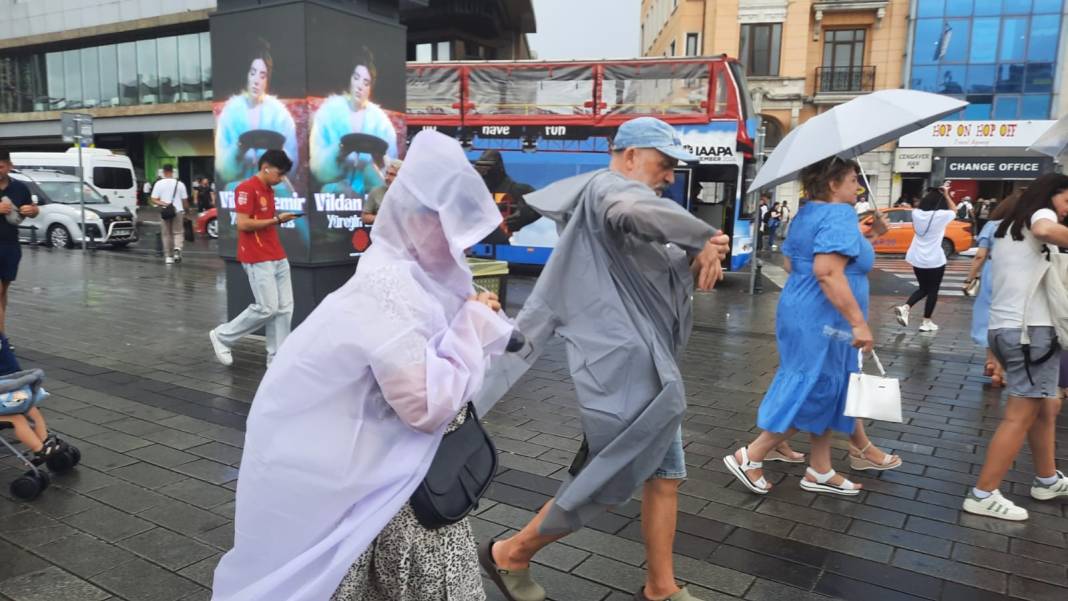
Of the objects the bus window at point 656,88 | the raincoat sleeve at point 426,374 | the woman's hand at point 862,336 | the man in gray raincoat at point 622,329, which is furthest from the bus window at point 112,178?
the raincoat sleeve at point 426,374

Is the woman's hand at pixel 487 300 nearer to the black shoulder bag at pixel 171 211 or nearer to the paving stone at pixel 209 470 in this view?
the paving stone at pixel 209 470

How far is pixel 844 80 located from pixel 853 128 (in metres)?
31.8

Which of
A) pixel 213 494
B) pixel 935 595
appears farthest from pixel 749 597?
pixel 213 494

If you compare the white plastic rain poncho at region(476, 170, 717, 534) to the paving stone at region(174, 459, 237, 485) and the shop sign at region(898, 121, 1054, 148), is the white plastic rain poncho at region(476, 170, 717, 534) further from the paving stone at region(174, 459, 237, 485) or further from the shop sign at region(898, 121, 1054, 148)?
the shop sign at region(898, 121, 1054, 148)

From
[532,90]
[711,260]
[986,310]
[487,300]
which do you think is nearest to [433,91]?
[532,90]

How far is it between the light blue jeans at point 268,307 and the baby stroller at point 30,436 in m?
2.19

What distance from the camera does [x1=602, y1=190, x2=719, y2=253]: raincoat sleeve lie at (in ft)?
7.65

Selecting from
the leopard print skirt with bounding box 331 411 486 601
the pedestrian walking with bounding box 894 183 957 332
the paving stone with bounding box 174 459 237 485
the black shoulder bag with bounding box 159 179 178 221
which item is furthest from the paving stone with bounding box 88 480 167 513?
the black shoulder bag with bounding box 159 179 178 221

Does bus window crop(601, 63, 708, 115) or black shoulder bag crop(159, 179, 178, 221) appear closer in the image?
bus window crop(601, 63, 708, 115)

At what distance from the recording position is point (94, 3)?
117ft

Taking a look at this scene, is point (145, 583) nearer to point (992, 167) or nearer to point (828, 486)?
point (828, 486)

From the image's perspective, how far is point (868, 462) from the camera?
4379 millimetres

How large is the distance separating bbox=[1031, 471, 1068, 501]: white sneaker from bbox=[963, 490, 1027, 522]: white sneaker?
11.0 inches

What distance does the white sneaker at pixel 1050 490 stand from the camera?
400cm
